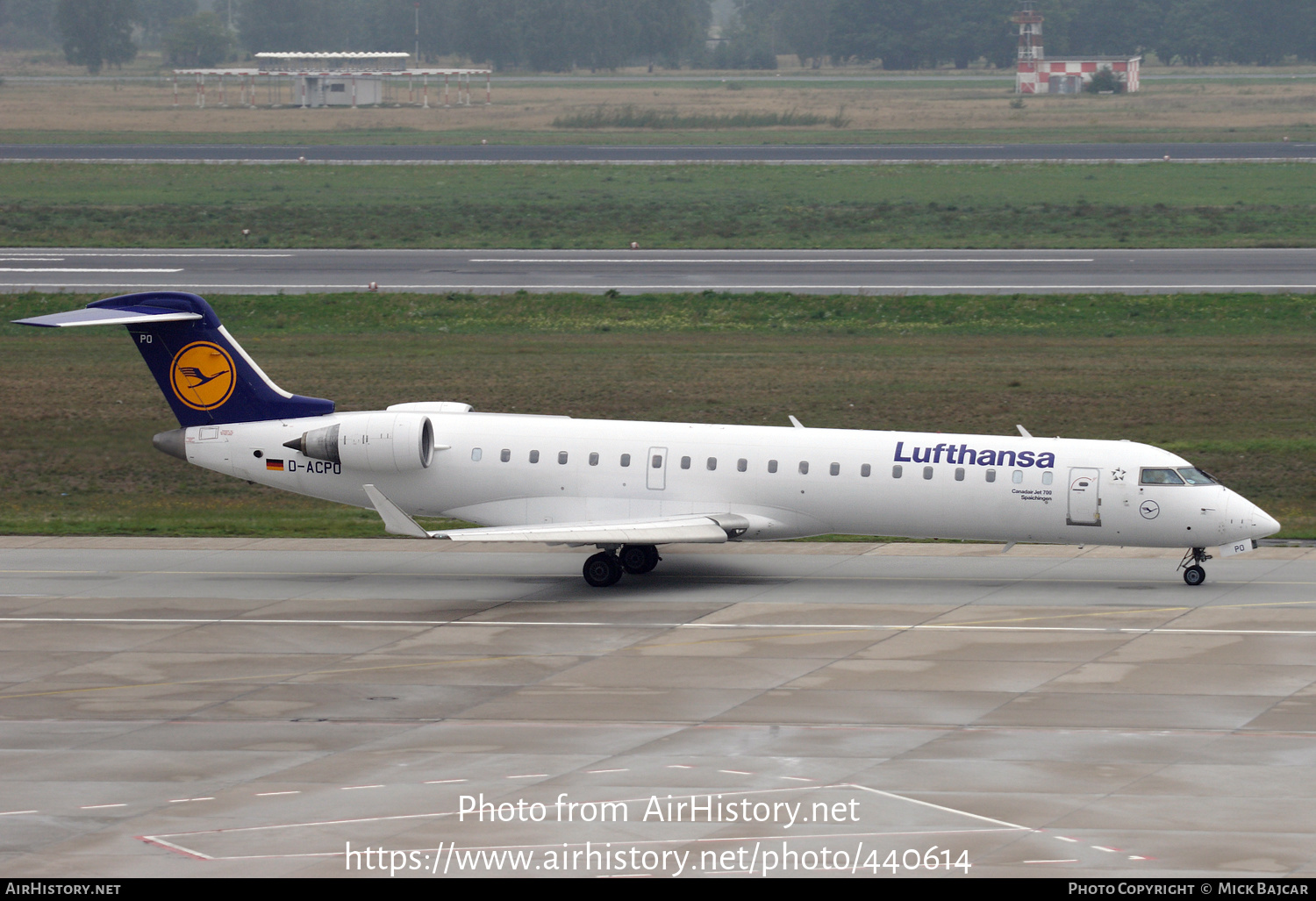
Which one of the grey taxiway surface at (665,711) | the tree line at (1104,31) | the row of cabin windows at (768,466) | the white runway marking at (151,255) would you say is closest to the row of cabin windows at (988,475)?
the row of cabin windows at (768,466)

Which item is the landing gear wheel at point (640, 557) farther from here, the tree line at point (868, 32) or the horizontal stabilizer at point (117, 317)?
the tree line at point (868, 32)

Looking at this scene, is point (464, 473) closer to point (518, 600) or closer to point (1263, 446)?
point (518, 600)

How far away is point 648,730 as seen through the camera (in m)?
22.7

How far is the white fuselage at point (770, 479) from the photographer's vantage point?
3100cm

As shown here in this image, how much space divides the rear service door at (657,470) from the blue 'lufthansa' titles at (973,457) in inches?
182

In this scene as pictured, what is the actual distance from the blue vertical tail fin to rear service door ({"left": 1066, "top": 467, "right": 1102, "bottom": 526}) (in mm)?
14901

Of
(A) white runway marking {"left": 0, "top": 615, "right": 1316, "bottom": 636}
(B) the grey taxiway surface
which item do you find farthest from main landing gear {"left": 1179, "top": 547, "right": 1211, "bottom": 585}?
(A) white runway marking {"left": 0, "top": 615, "right": 1316, "bottom": 636}

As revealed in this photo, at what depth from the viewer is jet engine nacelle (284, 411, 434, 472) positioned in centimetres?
3238

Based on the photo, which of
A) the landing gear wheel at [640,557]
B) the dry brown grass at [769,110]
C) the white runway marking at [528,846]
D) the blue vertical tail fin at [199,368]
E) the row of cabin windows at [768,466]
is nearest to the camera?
the white runway marking at [528,846]

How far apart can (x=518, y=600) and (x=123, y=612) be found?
7.28m

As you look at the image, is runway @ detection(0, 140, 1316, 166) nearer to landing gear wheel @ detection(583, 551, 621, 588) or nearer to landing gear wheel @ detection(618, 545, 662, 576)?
landing gear wheel @ detection(618, 545, 662, 576)

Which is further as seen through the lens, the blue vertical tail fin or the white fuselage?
the blue vertical tail fin

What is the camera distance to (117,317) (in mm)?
32969

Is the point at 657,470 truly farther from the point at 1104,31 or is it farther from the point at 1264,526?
the point at 1104,31
